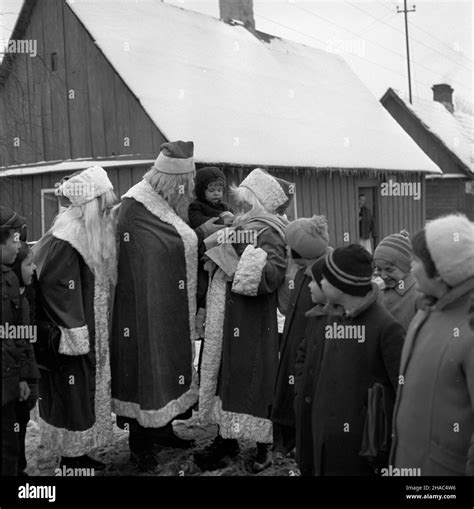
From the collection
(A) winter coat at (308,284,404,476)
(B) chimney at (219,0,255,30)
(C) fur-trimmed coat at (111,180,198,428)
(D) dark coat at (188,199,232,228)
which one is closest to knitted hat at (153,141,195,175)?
(C) fur-trimmed coat at (111,180,198,428)

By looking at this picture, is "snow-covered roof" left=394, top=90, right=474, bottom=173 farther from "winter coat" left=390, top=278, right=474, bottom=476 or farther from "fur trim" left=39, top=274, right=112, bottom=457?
"winter coat" left=390, top=278, right=474, bottom=476

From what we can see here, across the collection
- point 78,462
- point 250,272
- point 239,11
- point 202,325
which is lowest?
point 78,462

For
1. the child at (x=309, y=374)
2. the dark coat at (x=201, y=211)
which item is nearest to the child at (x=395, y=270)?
the child at (x=309, y=374)

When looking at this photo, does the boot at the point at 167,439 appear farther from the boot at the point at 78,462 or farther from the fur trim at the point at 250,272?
the fur trim at the point at 250,272

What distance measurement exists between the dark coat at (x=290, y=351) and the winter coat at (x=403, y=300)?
480mm

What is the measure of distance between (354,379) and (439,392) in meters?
0.45

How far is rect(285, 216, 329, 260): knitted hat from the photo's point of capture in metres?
3.28

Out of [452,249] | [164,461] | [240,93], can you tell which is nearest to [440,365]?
[452,249]

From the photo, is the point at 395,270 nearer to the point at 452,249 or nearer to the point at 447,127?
the point at 452,249

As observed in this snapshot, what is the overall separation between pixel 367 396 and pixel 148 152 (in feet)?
23.1

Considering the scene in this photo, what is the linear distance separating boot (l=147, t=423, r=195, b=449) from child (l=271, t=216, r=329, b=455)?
0.80m

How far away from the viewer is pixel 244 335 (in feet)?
12.1

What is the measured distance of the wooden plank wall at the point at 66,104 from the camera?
30.6ft

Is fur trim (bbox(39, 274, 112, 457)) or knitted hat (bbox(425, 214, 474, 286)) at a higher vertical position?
knitted hat (bbox(425, 214, 474, 286))
